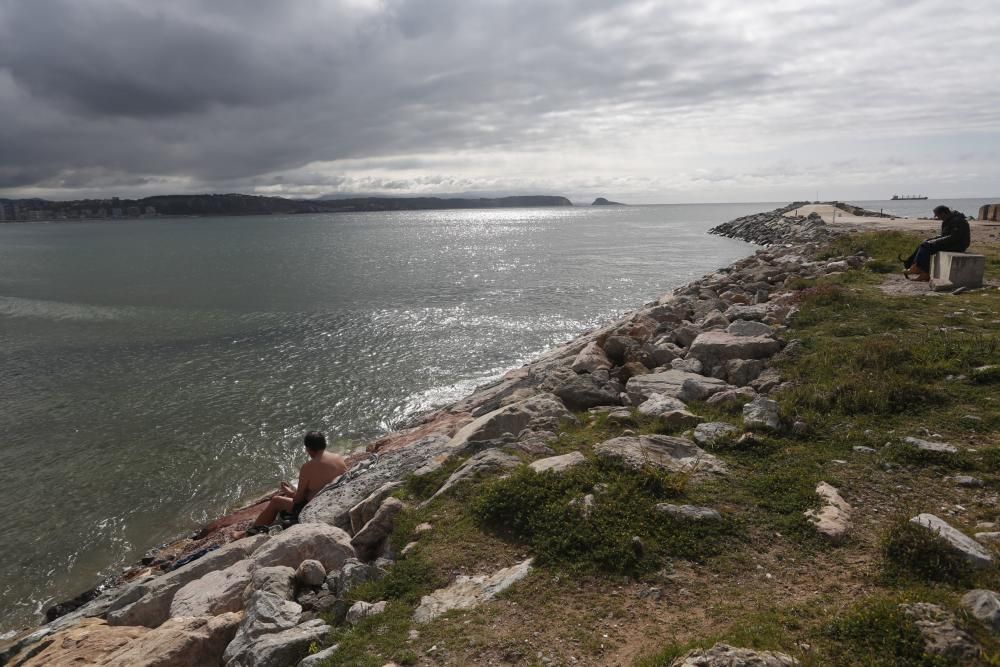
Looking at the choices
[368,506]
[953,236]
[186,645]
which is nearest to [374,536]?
[368,506]

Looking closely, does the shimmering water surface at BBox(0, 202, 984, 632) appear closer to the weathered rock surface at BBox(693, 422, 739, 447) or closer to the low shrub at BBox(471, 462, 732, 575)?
the low shrub at BBox(471, 462, 732, 575)

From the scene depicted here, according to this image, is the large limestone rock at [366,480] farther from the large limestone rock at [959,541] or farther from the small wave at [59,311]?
the small wave at [59,311]

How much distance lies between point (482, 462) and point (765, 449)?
12.9 ft

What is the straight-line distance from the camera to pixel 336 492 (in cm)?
985

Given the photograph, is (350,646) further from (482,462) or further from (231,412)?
(231,412)

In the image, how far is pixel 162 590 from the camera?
8.14 meters

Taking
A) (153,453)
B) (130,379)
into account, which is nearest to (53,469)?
(153,453)

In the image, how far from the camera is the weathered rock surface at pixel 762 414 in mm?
8508

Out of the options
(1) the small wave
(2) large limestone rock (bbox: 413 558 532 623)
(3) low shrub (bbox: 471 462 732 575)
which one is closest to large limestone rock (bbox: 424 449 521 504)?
(3) low shrub (bbox: 471 462 732 575)

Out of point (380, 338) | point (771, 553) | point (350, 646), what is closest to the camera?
point (350, 646)

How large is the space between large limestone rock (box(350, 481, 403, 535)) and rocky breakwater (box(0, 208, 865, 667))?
0.9 inches

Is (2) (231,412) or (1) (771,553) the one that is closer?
(1) (771,553)

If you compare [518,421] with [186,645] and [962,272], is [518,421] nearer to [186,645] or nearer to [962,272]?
[186,645]

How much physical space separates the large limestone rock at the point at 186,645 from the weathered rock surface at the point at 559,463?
399 centimetres
